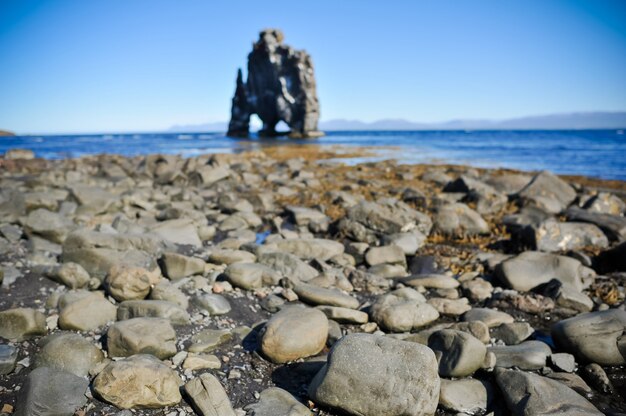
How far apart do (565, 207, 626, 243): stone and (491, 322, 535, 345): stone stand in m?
5.13

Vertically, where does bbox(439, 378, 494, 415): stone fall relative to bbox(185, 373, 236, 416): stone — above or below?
below

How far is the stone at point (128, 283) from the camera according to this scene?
5.03 m

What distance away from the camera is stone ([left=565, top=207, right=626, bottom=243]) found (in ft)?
27.3

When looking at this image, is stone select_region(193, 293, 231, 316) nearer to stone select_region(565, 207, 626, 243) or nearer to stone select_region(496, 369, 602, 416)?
stone select_region(496, 369, 602, 416)

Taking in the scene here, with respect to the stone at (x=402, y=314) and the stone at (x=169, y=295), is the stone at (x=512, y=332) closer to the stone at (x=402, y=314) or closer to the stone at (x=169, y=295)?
the stone at (x=402, y=314)

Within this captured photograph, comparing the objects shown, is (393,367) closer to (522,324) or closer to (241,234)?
(522,324)

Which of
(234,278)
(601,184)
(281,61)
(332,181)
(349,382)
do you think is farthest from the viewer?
(281,61)

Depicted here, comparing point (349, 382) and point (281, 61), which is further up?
point (281, 61)

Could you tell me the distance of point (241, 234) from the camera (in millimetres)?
8891

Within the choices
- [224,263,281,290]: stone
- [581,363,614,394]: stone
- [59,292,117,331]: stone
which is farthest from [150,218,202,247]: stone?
[581,363,614,394]: stone

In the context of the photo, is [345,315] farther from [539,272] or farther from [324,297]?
[539,272]

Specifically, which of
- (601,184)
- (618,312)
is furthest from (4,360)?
(601,184)

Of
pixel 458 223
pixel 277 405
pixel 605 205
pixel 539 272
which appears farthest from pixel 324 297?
pixel 605 205

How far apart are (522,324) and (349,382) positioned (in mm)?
2949
